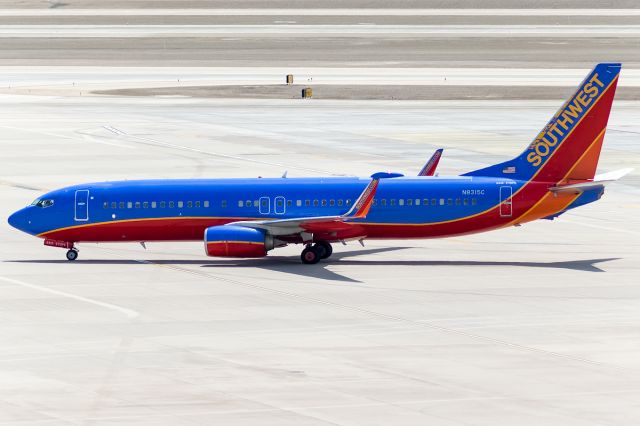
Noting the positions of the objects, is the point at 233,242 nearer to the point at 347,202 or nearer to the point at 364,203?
the point at 347,202

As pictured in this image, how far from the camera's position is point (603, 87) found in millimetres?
53438

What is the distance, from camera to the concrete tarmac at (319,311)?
32438 millimetres

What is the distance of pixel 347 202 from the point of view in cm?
5238

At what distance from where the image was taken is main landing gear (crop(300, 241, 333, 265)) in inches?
2072

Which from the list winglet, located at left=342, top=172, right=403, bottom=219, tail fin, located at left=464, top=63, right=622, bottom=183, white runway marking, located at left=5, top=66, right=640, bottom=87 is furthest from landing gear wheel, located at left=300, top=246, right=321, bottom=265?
white runway marking, located at left=5, top=66, right=640, bottom=87

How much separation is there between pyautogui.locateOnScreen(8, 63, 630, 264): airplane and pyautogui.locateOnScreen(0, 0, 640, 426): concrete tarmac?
4.85 ft

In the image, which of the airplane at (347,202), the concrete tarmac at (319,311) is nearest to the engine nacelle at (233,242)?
the airplane at (347,202)

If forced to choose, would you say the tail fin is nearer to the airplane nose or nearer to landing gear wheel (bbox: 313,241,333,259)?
landing gear wheel (bbox: 313,241,333,259)

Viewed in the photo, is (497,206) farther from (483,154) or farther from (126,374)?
(483,154)

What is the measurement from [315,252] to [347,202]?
2490 mm

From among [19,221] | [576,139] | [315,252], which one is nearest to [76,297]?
[19,221]

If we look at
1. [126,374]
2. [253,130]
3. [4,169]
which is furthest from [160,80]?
[126,374]

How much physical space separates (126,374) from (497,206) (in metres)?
21.9

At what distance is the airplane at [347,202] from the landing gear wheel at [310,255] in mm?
52
